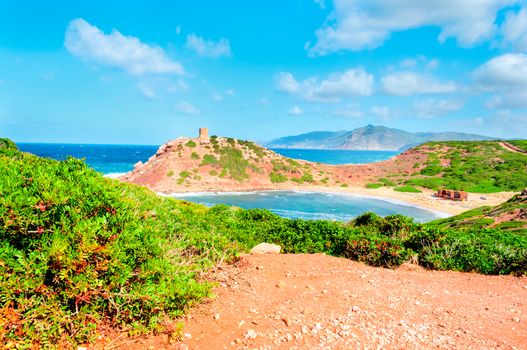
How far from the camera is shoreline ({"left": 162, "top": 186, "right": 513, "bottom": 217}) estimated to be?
49.2 m

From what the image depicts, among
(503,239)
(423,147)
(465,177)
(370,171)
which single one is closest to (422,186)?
(465,177)

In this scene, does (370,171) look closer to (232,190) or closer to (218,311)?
(232,190)

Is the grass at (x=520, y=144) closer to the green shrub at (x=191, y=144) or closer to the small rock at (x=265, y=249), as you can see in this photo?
the green shrub at (x=191, y=144)

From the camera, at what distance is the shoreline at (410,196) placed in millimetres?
49178

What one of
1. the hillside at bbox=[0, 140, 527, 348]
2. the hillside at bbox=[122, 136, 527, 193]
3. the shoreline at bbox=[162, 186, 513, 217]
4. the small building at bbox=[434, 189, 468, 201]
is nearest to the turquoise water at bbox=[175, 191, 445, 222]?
the shoreline at bbox=[162, 186, 513, 217]

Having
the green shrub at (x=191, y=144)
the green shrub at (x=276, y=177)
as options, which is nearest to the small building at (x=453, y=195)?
the green shrub at (x=276, y=177)

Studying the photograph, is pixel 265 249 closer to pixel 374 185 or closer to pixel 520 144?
pixel 374 185

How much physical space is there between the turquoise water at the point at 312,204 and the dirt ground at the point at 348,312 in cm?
3357

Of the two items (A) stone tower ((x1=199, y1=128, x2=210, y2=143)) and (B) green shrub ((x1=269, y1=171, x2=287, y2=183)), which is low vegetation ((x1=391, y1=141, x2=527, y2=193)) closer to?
(B) green shrub ((x1=269, y1=171, x2=287, y2=183))

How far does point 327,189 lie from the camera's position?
2694 inches

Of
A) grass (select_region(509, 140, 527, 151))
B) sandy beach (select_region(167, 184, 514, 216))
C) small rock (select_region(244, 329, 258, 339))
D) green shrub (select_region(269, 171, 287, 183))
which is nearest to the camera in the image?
small rock (select_region(244, 329, 258, 339))

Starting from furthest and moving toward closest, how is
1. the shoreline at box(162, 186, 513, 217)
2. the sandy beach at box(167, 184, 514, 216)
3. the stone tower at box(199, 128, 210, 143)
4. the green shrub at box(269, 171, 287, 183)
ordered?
the stone tower at box(199, 128, 210, 143)
the green shrub at box(269, 171, 287, 183)
the sandy beach at box(167, 184, 514, 216)
the shoreline at box(162, 186, 513, 217)

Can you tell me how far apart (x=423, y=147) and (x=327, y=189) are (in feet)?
142

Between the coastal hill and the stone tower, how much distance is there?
0.44 metres
